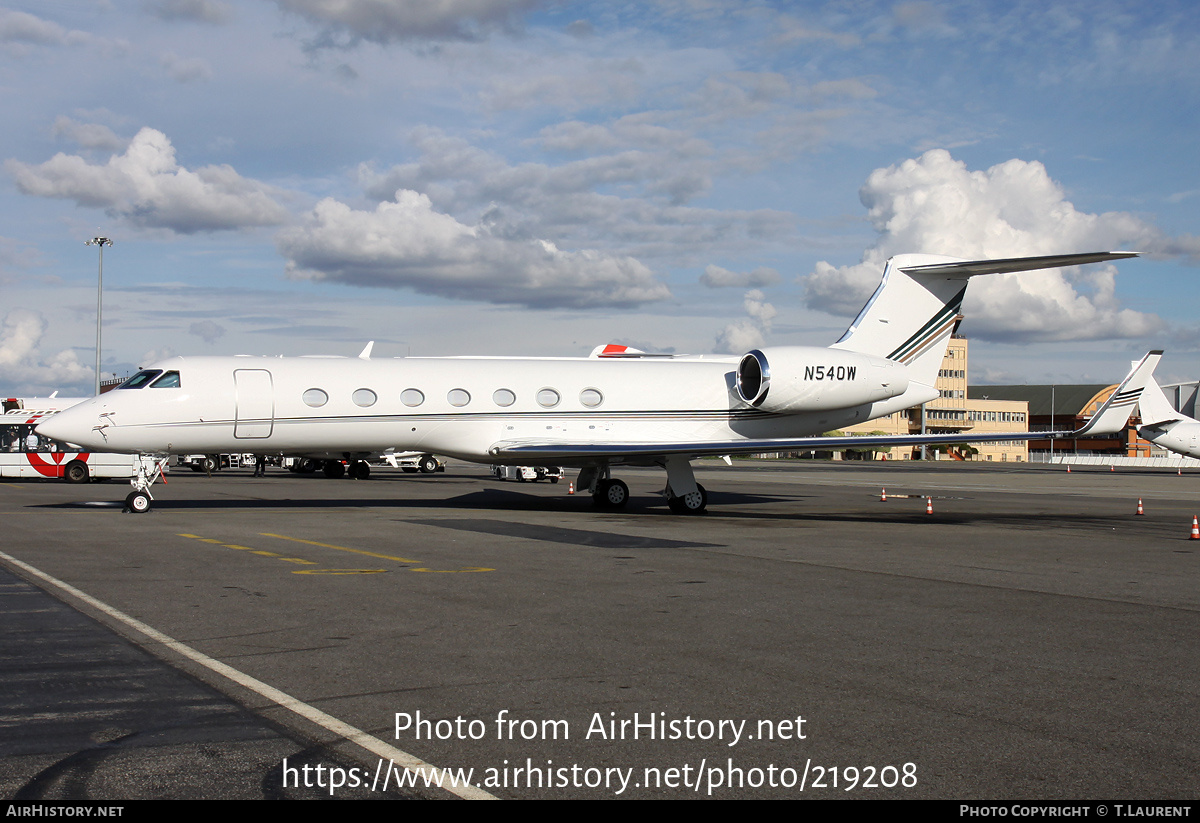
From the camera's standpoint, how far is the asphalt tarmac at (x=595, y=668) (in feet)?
15.2

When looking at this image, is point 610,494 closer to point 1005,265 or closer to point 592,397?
point 592,397

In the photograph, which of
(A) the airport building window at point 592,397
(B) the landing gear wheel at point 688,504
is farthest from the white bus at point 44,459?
(B) the landing gear wheel at point 688,504

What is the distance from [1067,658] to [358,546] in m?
9.86

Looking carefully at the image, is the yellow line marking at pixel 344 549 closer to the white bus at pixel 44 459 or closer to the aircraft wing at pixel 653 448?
the aircraft wing at pixel 653 448

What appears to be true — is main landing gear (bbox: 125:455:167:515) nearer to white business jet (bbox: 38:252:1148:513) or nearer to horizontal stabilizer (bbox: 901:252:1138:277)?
white business jet (bbox: 38:252:1148:513)

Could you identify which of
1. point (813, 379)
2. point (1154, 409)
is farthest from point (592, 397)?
point (1154, 409)

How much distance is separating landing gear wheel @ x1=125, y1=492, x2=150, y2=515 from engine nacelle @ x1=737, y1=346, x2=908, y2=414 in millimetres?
13171

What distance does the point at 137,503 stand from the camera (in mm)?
19875

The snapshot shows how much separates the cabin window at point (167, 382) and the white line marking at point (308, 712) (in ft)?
39.0

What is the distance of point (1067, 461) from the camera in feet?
262

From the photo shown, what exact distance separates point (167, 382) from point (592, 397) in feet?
29.6

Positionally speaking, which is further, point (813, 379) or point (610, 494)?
point (610, 494)

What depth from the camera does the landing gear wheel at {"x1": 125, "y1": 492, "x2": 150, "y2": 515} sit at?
1981cm
